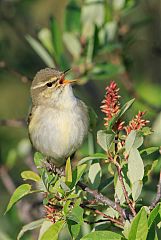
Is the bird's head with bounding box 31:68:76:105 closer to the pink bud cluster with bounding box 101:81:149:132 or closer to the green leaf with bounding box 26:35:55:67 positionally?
the green leaf with bounding box 26:35:55:67

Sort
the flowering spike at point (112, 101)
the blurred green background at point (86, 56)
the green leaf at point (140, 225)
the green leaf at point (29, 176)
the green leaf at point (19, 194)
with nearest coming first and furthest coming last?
the green leaf at point (140, 225) → the flowering spike at point (112, 101) → the green leaf at point (19, 194) → the green leaf at point (29, 176) → the blurred green background at point (86, 56)

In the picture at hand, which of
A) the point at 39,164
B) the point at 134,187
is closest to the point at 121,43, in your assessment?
the point at 39,164

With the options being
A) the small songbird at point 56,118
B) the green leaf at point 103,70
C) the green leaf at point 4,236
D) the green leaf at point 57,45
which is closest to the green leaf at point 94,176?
the small songbird at point 56,118

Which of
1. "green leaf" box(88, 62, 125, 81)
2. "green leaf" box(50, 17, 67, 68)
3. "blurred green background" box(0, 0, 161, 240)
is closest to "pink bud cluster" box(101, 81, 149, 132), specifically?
"blurred green background" box(0, 0, 161, 240)

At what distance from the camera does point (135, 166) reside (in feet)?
10.8

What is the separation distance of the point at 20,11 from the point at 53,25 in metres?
1.89

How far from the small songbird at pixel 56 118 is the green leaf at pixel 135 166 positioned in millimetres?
1590

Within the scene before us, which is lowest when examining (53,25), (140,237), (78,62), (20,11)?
(140,237)

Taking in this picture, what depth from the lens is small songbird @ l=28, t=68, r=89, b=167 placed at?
195 inches

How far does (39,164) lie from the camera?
→ 376 centimetres

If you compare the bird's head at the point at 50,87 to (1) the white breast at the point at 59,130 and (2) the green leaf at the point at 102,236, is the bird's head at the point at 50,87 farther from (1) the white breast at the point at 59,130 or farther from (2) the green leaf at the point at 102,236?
(2) the green leaf at the point at 102,236

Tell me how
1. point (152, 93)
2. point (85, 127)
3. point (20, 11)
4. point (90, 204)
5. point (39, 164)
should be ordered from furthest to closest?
point (20, 11) < point (152, 93) < point (85, 127) < point (39, 164) < point (90, 204)

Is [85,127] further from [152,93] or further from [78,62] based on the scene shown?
[152,93]

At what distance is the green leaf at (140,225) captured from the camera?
9.75 ft
